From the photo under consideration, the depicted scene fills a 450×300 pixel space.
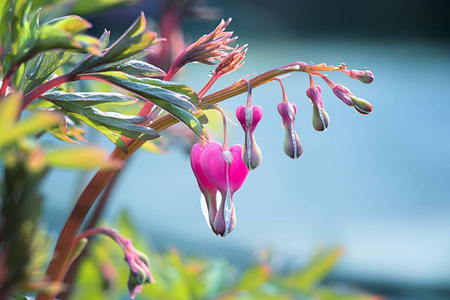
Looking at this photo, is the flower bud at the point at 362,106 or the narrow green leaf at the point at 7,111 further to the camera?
the flower bud at the point at 362,106

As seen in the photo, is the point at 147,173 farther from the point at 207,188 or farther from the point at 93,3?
the point at 207,188

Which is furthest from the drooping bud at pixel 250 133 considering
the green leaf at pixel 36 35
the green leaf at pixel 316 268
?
the green leaf at pixel 316 268

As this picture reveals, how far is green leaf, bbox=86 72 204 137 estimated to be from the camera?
344mm

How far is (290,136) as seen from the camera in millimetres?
361

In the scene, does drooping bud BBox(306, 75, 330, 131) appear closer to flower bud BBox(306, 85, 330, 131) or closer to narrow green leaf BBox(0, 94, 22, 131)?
flower bud BBox(306, 85, 330, 131)

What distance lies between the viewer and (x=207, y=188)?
38 cm

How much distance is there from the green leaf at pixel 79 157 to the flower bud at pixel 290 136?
14 centimetres

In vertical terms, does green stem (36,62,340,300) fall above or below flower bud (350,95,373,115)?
below

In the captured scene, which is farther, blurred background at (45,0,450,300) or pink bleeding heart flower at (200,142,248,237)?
blurred background at (45,0,450,300)

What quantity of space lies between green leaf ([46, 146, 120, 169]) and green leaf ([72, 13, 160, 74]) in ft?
0.31

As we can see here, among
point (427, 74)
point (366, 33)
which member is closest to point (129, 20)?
point (366, 33)

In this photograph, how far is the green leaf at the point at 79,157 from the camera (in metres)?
0.27

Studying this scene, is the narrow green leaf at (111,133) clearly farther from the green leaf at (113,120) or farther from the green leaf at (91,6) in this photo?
the green leaf at (91,6)

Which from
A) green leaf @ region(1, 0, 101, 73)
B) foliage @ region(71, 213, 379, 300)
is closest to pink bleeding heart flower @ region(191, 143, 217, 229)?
green leaf @ region(1, 0, 101, 73)
